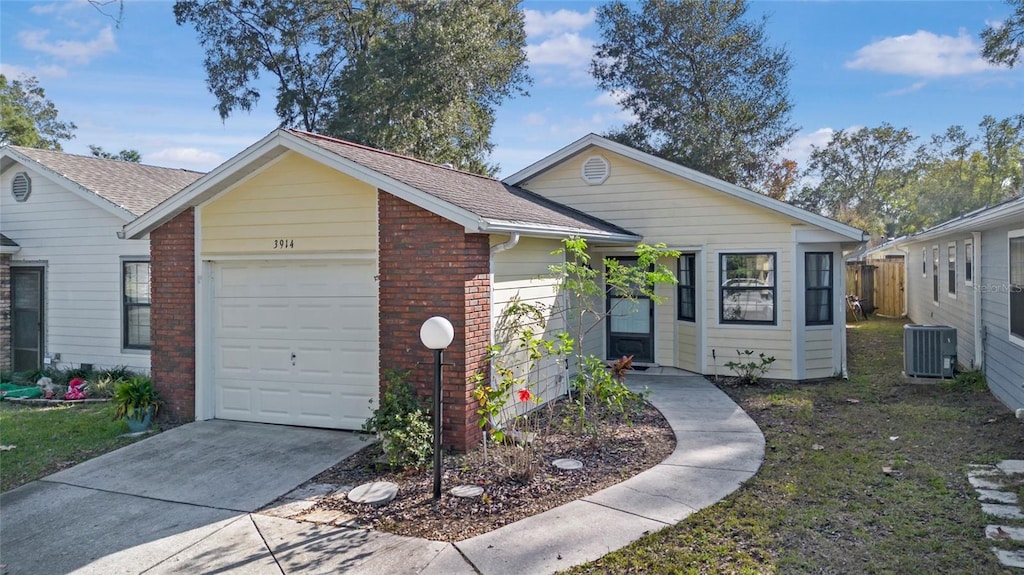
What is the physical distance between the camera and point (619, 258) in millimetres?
12109

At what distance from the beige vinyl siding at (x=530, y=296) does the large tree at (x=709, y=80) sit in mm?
15665

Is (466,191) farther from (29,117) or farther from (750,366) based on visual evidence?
(29,117)

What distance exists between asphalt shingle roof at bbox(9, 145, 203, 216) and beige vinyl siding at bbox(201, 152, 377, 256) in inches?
175

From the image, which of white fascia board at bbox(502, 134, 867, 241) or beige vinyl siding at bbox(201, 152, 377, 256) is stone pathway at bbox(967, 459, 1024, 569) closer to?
white fascia board at bbox(502, 134, 867, 241)

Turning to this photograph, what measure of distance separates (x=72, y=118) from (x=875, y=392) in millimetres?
46017

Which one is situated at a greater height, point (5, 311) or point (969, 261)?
point (969, 261)

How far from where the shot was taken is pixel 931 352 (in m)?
10.4

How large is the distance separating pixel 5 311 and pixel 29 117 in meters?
31.3

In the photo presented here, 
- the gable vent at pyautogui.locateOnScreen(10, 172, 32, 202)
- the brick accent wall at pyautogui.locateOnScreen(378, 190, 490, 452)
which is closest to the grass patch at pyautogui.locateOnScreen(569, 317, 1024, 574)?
the brick accent wall at pyautogui.locateOnScreen(378, 190, 490, 452)

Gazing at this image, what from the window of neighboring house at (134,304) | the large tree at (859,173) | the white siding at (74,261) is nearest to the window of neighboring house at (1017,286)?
the white siding at (74,261)

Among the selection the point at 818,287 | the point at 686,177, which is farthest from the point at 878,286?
the point at 686,177

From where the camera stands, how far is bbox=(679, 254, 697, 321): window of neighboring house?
1141 centimetres

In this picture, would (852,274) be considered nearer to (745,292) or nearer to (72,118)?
(745,292)

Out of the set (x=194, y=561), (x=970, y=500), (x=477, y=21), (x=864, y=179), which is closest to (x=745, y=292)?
(x=970, y=500)
